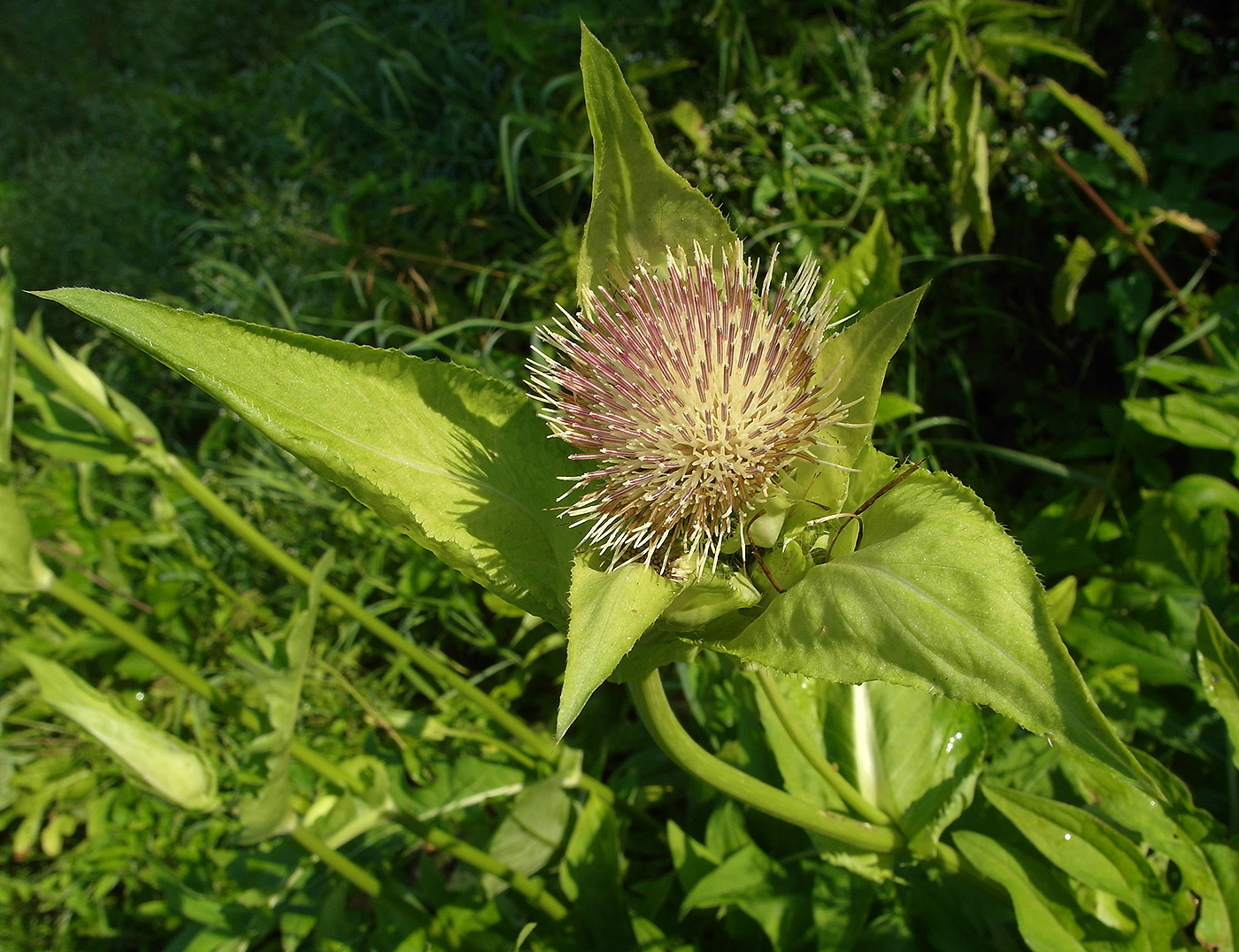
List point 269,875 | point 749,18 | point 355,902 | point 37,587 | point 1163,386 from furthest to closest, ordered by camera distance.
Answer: point 749,18 < point 355,902 < point 1163,386 < point 269,875 < point 37,587

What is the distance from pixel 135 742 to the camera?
5.55 feet

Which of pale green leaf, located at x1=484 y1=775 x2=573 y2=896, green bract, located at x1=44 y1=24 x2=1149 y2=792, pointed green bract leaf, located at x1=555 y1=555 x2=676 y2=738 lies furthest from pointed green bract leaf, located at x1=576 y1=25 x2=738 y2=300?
pale green leaf, located at x1=484 y1=775 x2=573 y2=896

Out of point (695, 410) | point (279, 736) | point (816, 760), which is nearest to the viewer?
point (695, 410)

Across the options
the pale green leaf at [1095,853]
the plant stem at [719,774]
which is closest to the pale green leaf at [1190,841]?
the pale green leaf at [1095,853]

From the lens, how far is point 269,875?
7.13 feet

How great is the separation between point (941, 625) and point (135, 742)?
156cm

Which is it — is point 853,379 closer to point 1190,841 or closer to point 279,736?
point 1190,841

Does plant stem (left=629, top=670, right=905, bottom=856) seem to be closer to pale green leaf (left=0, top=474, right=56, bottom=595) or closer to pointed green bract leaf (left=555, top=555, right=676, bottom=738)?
pointed green bract leaf (left=555, top=555, right=676, bottom=738)

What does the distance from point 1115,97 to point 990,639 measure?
2.47 metres

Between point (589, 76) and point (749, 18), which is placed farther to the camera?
point (749, 18)

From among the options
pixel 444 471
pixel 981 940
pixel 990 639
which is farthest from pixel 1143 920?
pixel 444 471

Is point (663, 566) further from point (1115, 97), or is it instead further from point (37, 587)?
point (1115, 97)

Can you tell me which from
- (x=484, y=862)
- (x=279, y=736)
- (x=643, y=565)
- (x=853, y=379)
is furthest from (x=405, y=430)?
(x=484, y=862)

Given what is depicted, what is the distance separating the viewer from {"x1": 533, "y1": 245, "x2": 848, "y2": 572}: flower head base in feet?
3.77
